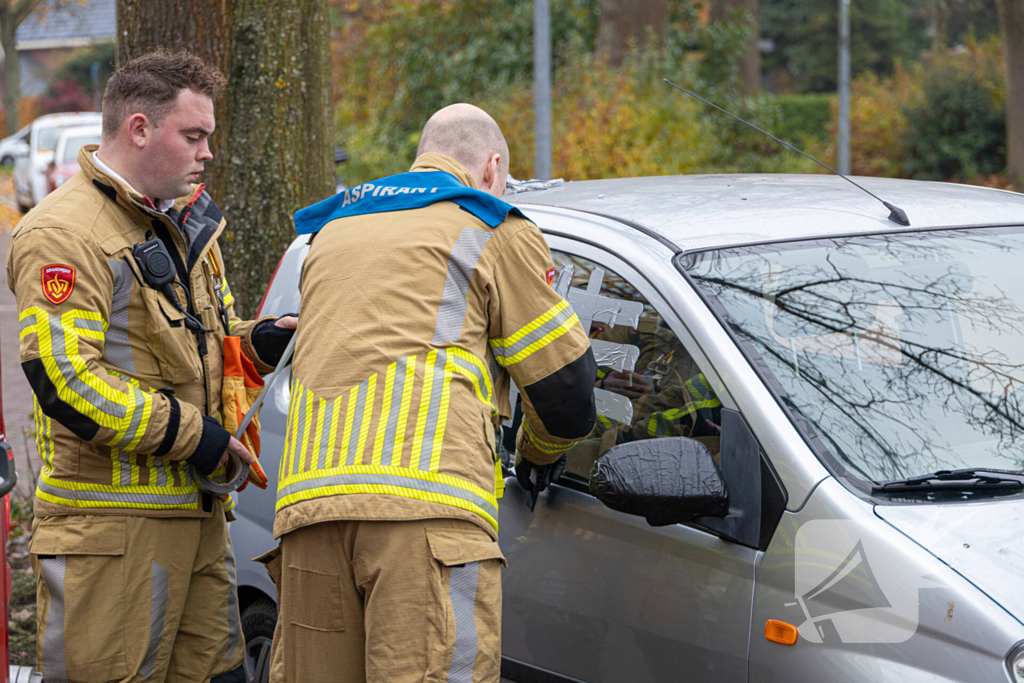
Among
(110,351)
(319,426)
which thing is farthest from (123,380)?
(319,426)

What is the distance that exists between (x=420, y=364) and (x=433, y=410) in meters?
0.10

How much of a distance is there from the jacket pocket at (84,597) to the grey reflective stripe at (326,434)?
0.75 meters

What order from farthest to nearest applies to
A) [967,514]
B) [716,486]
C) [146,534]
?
[146,534] → [716,486] → [967,514]

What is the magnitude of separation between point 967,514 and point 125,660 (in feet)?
6.39

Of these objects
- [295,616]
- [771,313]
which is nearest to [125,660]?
[295,616]

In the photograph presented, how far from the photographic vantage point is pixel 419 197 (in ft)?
7.57

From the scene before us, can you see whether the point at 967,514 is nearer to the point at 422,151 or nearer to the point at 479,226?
the point at 479,226

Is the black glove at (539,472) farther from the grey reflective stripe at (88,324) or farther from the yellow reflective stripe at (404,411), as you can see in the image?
the grey reflective stripe at (88,324)

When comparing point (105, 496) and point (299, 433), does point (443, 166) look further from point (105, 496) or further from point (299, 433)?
point (105, 496)

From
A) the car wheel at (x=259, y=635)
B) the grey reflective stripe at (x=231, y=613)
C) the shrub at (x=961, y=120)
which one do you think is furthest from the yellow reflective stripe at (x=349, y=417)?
the shrub at (x=961, y=120)

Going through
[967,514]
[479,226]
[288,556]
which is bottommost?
[288,556]

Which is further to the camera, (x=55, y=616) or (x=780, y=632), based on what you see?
(x=55, y=616)

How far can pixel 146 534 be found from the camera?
2643mm

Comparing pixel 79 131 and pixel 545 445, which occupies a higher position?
pixel 79 131
